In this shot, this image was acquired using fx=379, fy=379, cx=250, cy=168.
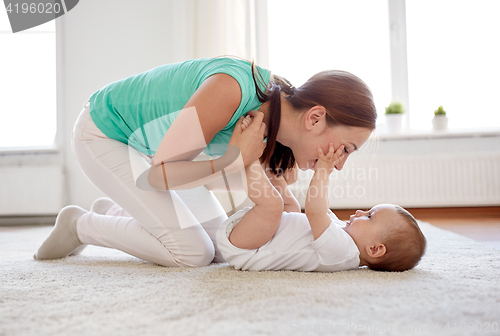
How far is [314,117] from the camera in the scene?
3.43ft

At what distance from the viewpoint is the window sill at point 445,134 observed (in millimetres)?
2785

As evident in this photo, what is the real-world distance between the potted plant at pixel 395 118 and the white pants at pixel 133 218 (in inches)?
83.0

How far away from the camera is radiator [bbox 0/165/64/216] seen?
9.48ft

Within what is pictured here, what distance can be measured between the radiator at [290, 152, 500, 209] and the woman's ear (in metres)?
1.75

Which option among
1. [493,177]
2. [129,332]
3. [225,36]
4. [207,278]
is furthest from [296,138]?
[493,177]

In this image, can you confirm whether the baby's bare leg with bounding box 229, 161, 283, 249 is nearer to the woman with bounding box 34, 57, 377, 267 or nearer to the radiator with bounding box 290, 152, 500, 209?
the woman with bounding box 34, 57, 377, 267

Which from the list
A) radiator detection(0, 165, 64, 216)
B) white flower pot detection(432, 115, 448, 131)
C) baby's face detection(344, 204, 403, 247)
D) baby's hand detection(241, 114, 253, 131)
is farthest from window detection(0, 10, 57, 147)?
white flower pot detection(432, 115, 448, 131)

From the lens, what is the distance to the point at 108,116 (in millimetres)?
1138

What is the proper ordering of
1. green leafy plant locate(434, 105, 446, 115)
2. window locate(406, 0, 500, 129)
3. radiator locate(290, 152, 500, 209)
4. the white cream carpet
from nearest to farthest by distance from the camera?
the white cream carpet → radiator locate(290, 152, 500, 209) → green leafy plant locate(434, 105, 446, 115) → window locate(406, 0, 500, 129)

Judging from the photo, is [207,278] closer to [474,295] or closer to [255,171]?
[255,171]

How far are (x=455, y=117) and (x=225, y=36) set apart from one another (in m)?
1.91

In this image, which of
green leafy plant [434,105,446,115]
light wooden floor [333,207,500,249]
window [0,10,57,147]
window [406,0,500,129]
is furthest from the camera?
window [0,10,57,147]

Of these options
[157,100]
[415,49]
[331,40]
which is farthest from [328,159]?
[415,49]

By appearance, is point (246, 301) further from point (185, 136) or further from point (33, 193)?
point (33, 193)
